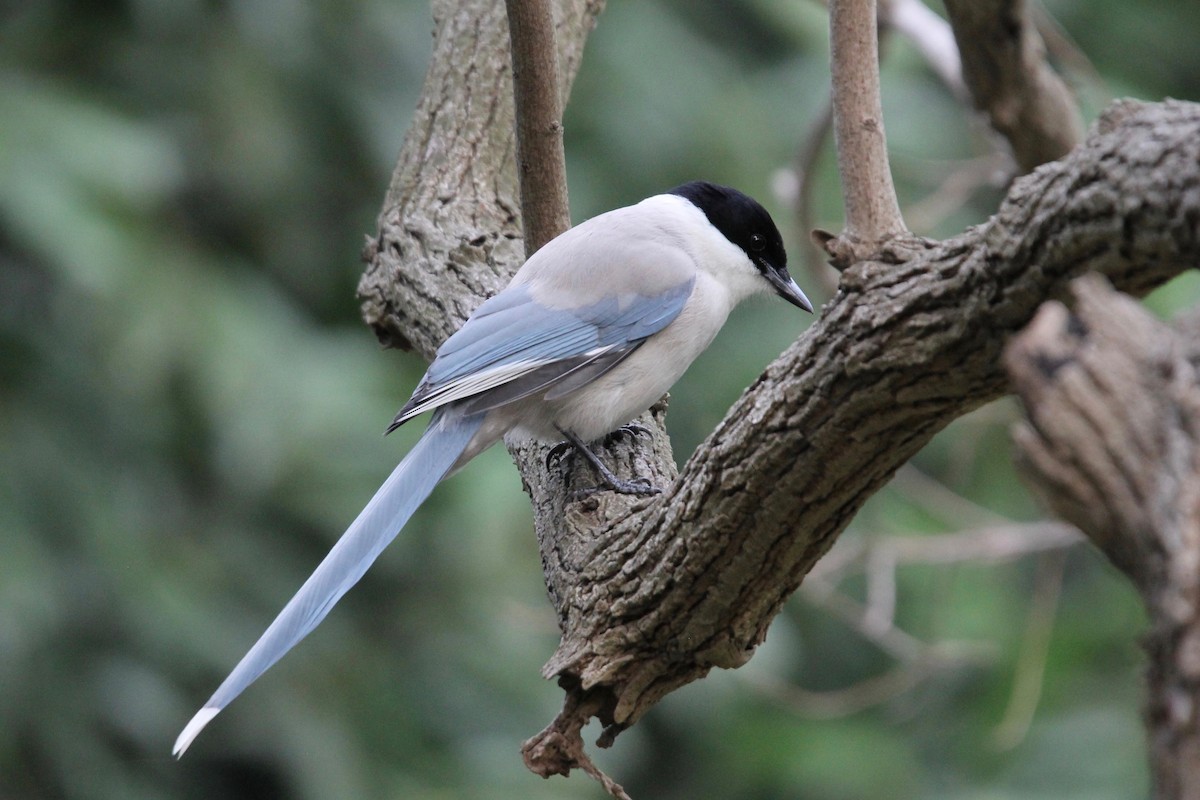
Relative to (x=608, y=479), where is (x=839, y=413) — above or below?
above

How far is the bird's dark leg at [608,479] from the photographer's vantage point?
306 cm

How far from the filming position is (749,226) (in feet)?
12.2

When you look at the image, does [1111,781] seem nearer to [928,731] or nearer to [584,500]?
[928,731]

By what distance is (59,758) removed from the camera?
4855mm

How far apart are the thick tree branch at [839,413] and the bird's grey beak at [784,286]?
3.83ft

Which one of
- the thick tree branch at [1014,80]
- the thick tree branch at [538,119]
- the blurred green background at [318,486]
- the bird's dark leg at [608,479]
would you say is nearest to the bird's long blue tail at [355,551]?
the bird's dark leg at [608,479]

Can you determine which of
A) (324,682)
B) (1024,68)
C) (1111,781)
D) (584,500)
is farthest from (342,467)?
(1111,781)

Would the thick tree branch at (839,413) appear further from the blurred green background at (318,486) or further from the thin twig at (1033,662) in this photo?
the thin twig at (1033,662)

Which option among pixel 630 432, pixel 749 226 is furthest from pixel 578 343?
pixel 749 226

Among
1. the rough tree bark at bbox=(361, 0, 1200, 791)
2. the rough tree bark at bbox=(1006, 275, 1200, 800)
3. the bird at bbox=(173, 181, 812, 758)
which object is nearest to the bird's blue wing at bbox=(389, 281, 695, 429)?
the bird at bbox=(173, 181, 812, 758)

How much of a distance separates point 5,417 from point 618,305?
8.97ft

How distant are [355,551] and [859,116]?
1.39m

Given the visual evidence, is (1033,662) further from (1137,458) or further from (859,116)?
(1137,458)

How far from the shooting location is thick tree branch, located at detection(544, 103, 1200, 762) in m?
1.70
